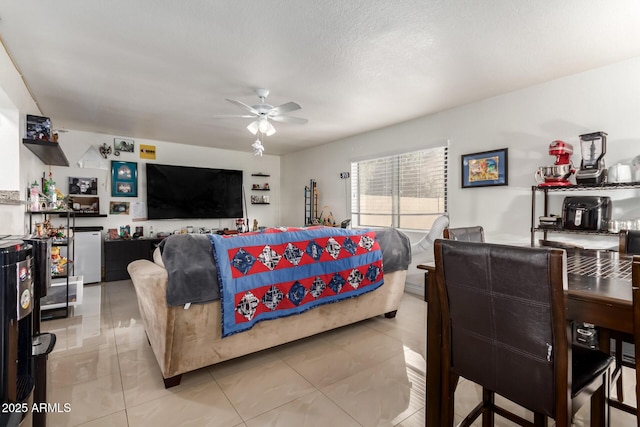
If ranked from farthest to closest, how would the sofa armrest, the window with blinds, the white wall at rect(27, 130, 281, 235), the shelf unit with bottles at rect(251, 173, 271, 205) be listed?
1. the shelf unit with bottles at rect(251, 173, 271, 205)
2. the white wall at rect(27, 130, 281, 235)
3. the window with blinds
4. the sofa armrest

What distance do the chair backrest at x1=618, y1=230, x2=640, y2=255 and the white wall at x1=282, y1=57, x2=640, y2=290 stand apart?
983 mm

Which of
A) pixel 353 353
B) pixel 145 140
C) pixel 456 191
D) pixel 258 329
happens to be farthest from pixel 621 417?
pixel 145 140

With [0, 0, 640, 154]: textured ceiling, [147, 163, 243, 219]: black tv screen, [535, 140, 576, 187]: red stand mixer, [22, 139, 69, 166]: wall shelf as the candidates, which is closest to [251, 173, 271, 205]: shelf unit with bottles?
[147, 163, 243, 219]: black tv screen

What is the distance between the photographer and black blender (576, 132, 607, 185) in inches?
98.9

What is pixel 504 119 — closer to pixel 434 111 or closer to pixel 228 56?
pixel 434 111

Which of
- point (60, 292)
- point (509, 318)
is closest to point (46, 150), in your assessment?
point (60, 292)

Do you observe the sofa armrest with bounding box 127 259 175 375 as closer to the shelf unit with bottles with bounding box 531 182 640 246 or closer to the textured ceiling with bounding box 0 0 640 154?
the textured ceiling with bounding box 0 0 640 154

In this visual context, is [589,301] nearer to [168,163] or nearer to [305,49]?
[305,49]

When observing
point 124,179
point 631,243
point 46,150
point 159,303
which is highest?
point 46,150

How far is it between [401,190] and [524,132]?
1766 millimetres

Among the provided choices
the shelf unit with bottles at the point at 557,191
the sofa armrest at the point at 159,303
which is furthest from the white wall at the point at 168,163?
the shelf unit with bottles at the point at 557,191

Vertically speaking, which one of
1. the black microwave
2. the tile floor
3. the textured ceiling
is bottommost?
the tile floor

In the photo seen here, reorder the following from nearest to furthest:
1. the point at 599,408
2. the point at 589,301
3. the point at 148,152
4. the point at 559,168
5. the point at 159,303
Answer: the point at 589,301
the point at 599,408
the point at 159,303
the point at 559,168
the point at 148,152

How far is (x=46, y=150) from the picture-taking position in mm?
3281
